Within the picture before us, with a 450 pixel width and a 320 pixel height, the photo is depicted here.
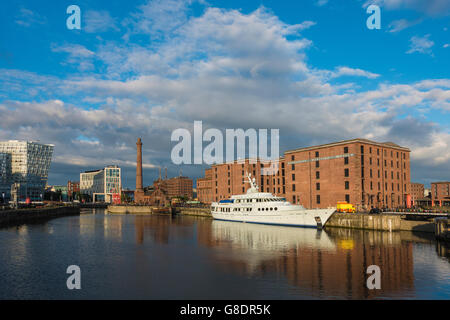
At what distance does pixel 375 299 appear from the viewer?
938 inches

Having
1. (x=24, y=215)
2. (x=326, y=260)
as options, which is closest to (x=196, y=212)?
(x=24, y=215)

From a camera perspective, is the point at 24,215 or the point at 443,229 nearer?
the point at 443,229

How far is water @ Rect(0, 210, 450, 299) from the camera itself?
25766 mm

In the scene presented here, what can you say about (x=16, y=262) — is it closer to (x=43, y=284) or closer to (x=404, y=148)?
(x=43, y=284)

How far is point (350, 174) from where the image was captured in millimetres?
Answer: 83938

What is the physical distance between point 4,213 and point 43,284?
250ft

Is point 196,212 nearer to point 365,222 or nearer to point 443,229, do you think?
point 365,222

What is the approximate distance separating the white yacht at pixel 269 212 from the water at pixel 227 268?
17199 mm

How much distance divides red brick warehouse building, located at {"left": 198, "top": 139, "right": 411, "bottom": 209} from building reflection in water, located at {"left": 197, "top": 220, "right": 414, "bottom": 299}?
2614 centimetres

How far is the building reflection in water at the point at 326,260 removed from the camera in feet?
88.2

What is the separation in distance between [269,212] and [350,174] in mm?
24666

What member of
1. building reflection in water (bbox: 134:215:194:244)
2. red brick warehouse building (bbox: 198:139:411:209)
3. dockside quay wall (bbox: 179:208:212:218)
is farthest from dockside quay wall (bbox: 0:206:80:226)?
red brick warehouse building (bbox: 198:139:411:209)
